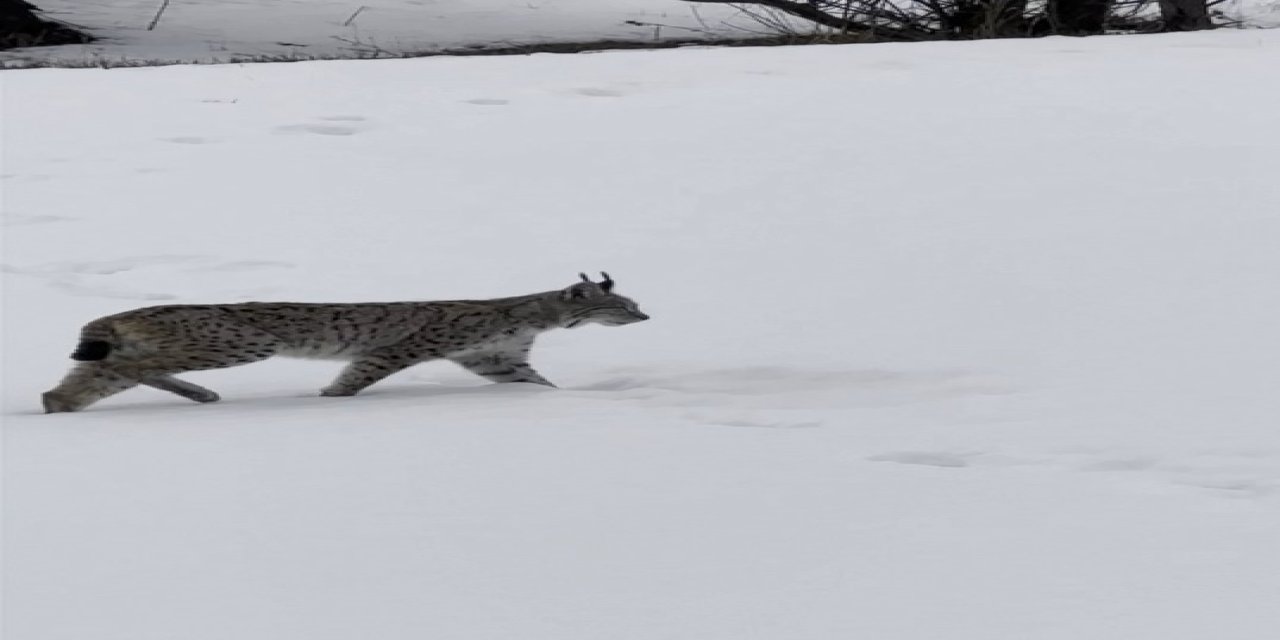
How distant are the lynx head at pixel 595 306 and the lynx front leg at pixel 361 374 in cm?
75

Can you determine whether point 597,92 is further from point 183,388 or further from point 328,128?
point 183,388

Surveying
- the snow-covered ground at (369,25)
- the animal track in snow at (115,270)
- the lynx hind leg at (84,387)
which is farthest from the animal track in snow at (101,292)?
the snow-covered ground at (369,25)

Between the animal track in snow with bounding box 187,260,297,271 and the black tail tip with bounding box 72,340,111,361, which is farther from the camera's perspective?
the animal track in snow with bounding box 187,260,297,271

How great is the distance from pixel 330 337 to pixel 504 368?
2.34ft

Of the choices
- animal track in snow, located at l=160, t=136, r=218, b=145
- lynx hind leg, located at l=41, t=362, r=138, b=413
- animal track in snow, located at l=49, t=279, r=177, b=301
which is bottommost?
lynx hind leg, located at l=41, t=362, r=138, b=413

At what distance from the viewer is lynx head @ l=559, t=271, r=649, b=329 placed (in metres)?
7.43

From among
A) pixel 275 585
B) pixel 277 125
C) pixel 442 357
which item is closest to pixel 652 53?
pixel 277 125

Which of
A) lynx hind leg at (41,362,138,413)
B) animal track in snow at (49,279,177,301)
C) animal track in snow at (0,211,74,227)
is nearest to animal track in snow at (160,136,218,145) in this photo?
animal track in snow at (0,211,74,227)

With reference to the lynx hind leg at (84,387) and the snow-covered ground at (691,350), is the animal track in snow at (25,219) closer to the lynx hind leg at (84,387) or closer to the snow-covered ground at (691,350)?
the snow-covered ground at (691,350)

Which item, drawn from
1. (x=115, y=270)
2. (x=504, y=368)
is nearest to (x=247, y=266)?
(x=115, y=270)

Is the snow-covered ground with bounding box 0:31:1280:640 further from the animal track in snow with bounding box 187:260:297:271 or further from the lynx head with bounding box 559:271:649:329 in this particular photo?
the lynx head with bounding box 559:271:649:329

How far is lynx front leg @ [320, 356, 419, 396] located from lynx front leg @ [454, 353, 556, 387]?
0.42 meters

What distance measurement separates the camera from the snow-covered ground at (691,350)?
3963 millimetres

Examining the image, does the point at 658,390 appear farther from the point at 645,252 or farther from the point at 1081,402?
the point at 645,252
